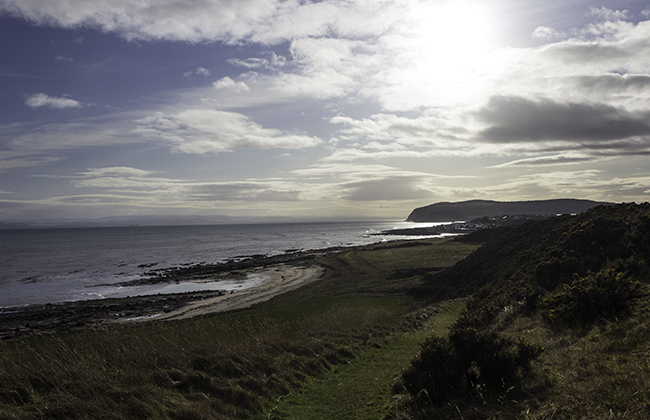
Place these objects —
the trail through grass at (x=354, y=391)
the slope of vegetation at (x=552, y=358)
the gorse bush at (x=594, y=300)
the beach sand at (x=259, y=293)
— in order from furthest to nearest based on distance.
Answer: the beach sand at (x=259, y=293) → the gorse bush at (x=594, y=300) → the trail through grass at (x=354, y=391) → the slope of vegetation at (x=552, y=358)

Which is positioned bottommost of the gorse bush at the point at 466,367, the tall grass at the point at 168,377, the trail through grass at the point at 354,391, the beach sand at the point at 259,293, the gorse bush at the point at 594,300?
the beach sand at the point at 259,293

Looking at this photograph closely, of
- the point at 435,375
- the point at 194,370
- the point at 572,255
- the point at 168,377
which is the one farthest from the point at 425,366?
the point at 572,255

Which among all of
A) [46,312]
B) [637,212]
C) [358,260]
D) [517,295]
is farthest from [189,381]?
[358,260]

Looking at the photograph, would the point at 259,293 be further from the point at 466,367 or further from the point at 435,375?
the point at 466,367

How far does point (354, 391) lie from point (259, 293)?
3193 centimetres

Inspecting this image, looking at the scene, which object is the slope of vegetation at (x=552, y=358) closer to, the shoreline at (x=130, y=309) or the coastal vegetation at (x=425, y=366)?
the coastal vegetation at (x=425, y=366)

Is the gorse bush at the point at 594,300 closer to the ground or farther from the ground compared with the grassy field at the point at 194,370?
farther from the ground

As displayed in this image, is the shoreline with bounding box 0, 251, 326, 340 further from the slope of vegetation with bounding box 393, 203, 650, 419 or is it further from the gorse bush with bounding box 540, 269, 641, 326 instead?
the gorse bush with bounding box 540, 269, 641, 326

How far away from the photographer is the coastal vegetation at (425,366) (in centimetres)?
731

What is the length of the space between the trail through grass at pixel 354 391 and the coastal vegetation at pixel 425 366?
0.06 metres

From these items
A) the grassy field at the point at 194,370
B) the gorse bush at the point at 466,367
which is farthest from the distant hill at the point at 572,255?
the gorse bush at the point at 466,367

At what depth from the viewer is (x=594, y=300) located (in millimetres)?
10594

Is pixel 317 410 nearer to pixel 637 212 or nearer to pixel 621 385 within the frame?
pixel 621 385

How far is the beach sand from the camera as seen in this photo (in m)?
33.8
